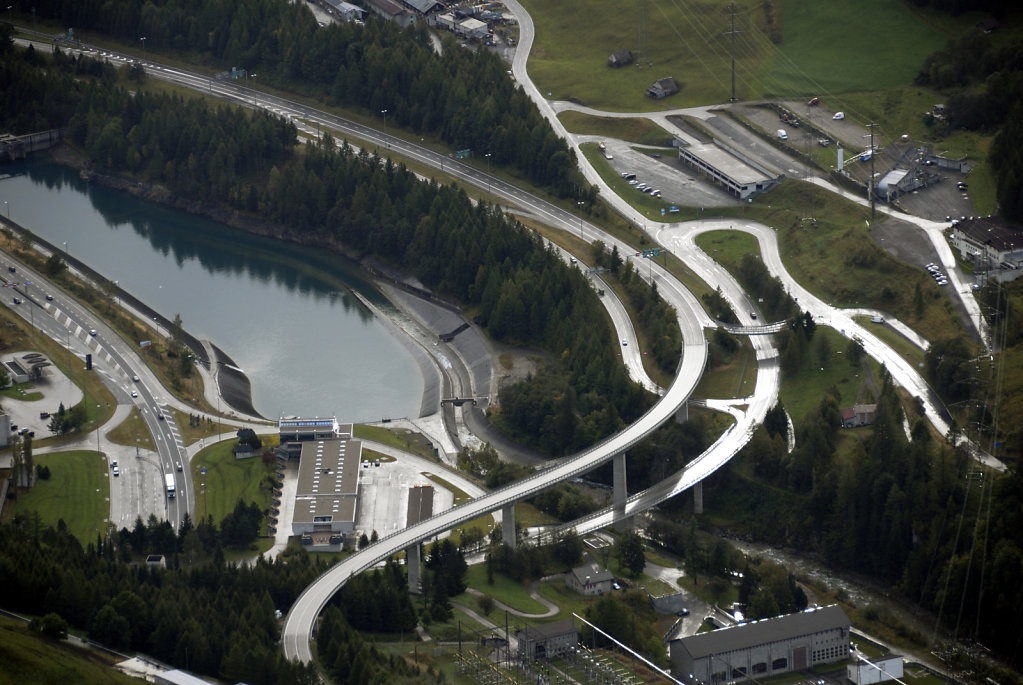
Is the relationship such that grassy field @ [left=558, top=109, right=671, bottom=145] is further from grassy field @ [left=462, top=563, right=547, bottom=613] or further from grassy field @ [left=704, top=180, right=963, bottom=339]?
grassy field @ [left=462, top=563, right=547, bottom=613]

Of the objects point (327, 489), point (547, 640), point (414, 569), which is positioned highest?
point (327, 489)

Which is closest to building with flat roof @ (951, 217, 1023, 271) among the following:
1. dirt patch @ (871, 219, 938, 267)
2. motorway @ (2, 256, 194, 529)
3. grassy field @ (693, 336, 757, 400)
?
dirt patch @ (871, 219, 938, 267)

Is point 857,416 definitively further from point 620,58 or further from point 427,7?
point 427,7

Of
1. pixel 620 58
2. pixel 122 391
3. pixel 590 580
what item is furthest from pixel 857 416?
pixel 620 58

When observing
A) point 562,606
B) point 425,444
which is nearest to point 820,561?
point 562,606

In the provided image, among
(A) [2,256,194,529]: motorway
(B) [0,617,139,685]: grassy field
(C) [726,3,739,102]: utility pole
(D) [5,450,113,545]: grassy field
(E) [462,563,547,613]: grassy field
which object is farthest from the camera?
(C) [726,3,739,102]: utility pole

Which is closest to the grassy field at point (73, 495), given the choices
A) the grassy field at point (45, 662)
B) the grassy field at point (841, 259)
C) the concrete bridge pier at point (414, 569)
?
the concrete bridge pier at point (414, 569)

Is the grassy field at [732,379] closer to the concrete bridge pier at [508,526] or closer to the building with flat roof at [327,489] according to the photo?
the concrete bridge pier at [508,526]
